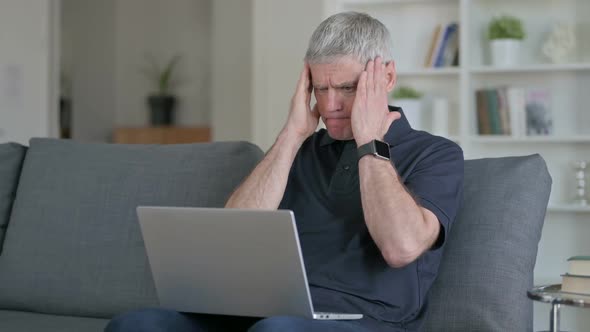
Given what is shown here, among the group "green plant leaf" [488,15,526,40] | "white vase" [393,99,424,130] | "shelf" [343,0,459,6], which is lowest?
"white vase" [393,99,424,130]

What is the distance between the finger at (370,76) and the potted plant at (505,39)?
94.4 inches

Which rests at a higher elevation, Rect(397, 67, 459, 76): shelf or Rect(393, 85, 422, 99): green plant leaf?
Rect(397, 67, 459, 76): shelf

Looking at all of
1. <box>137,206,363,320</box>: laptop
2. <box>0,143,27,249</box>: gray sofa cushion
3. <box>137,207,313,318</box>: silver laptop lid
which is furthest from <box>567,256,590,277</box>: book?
<box>0,143,27,249</box>: gray sofa cushion

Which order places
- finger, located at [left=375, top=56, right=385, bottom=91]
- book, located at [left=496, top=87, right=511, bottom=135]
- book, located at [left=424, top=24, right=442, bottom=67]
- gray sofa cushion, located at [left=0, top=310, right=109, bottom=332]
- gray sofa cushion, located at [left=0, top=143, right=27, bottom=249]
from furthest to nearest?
book, located at [left=424, top=24, right=442, bottom=67] < book, located at [left=496, top=87, right=511, bottom=135] < gray sofa cushion, located at [left=0, top=143, right=27, bottom=249] < gray sofa cushion, located at [left=0, top=310, right=109, bottom=332] < finger, located at [left=375, top=56, right=385, bottom=91]

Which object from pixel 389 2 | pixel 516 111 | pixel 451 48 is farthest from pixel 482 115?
pixel 389 2

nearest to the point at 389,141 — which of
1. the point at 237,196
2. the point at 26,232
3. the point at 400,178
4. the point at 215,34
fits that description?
the point at 400,178

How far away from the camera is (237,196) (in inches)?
85.9

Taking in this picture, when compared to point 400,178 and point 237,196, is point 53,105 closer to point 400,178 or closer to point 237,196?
point 237,196

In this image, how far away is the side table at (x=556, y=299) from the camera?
5.46 feet

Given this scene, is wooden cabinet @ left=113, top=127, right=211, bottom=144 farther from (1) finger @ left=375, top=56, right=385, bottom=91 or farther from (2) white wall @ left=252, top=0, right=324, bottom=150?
(1) finger @ left=375, top=56, right=385, bottom=91

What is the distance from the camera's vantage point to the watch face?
1.95m

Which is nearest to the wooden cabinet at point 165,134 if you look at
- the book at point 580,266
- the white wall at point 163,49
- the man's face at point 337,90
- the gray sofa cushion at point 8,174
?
the white wall at point 163,49

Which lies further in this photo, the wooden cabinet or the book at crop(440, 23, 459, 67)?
the wooden cabinet

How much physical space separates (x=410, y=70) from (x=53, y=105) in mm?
2609
